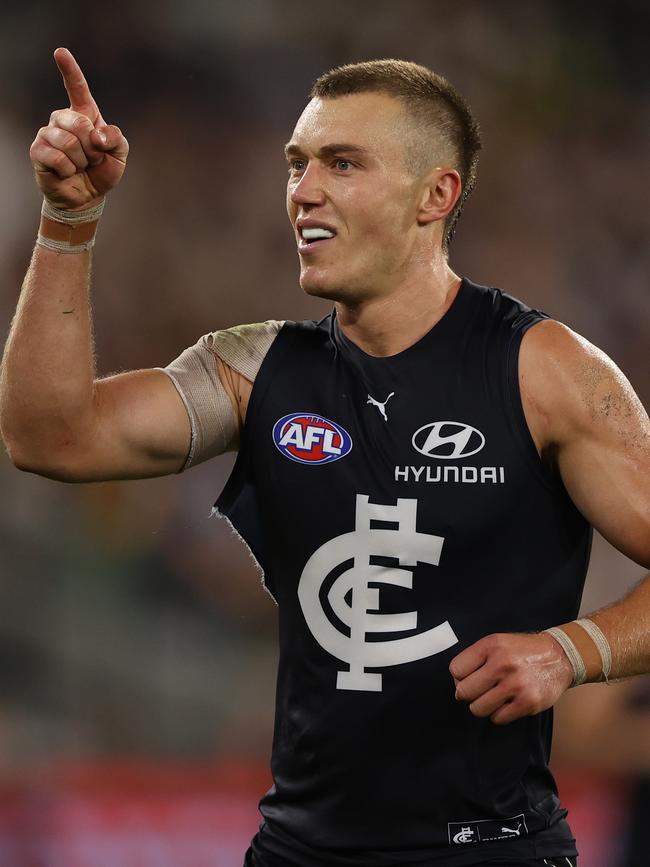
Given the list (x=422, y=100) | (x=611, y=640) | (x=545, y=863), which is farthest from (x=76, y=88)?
(x=545, y=863)

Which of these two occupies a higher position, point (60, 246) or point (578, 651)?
point (60, 246)

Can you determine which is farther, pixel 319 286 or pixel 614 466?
pixel 319 286

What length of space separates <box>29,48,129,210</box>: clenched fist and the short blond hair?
0.55 m

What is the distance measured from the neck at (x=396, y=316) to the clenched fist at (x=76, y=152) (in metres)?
0.58

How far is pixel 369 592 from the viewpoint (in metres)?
2.31

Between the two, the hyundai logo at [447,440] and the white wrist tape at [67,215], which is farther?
the hyundai logo at [447,440]

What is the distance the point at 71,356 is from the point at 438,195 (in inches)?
34.6

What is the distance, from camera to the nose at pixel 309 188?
7.83ft

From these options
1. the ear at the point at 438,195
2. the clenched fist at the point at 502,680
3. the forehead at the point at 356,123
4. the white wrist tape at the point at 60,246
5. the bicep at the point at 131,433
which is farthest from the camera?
the ear at the point at 438,195

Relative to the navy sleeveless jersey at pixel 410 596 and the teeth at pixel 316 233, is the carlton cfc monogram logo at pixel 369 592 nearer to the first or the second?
the navy sleeveless jersey at pixel 410 596

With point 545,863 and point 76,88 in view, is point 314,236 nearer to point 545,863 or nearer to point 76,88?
point 76,88

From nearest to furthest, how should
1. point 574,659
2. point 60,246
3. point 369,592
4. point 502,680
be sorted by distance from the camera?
point 502,680 < point 574,659 < point 60,246 < point 369,592

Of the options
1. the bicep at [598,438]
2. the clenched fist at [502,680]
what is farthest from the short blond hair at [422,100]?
the clenched fist at [502,680]

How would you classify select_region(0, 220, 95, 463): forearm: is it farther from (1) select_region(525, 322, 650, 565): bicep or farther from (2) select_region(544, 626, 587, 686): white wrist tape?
(2) select_region(544, 626, 587, 686): white wrist tape
